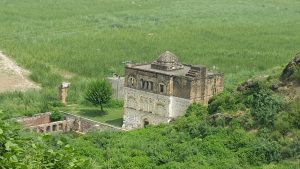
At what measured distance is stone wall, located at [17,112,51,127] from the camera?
1618 inches

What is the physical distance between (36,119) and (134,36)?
112ft

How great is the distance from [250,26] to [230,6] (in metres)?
22.0

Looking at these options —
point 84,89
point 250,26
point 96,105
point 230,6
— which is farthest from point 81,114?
point 230,6

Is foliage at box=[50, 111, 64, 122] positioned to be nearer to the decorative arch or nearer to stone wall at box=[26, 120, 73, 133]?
stone wall at box=[26, 120, 73, 133]

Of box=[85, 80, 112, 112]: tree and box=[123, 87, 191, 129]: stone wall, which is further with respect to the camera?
box=[85, 80, 112, 112]: tree

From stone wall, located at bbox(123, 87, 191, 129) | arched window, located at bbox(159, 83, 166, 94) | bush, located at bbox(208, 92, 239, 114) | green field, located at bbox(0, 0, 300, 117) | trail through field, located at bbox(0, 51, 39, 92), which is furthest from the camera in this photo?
green field, located at bbox(0, 0, 300, 117)

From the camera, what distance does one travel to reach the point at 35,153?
1252 centimetres

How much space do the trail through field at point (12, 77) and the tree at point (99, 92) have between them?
8.75m

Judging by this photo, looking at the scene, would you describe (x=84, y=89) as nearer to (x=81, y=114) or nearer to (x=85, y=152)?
(x=81, y=114)

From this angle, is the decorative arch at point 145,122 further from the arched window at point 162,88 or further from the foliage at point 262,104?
the foliage at point 262,104

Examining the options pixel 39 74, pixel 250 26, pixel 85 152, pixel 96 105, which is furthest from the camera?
pixel 250 26

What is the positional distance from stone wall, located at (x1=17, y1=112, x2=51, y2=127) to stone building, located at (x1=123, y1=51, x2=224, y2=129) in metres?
5.36

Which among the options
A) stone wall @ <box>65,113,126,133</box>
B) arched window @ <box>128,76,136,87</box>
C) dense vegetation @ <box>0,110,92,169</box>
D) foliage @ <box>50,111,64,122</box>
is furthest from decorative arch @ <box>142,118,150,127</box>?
dense vegetation @ <box>0,110,92,169</box>

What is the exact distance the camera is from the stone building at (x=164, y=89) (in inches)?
1547
